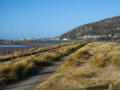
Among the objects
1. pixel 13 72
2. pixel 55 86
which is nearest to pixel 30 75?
pixel 13 72

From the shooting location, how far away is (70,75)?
823 cm

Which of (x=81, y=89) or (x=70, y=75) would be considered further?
(x=70, y=75)

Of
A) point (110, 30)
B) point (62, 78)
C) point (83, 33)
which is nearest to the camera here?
point (62, 78)

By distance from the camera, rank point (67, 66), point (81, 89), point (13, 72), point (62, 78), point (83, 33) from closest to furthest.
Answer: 1. point (81, 89)
2. point (62, 78)
3. point (13, 72)
4. point (67, 66)
5. point (83, 33)

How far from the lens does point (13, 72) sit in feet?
29.1

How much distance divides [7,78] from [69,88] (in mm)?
2858

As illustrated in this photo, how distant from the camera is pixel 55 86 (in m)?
7.03

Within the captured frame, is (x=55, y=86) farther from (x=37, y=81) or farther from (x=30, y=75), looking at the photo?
(x=30, y=75)

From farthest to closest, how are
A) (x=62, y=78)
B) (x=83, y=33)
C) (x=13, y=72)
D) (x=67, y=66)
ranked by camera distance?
(x=83, y=33) → (x=67, y=66) → (x=13, y=72) → (x=62, y=78)

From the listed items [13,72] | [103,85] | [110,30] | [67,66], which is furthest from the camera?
[110,30]

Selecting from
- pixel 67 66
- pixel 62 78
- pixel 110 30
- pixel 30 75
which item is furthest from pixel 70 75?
pixel 110 30

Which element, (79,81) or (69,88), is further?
(79,81)

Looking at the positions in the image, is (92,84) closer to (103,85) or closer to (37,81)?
(103,85)

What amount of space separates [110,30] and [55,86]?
108245 mm
